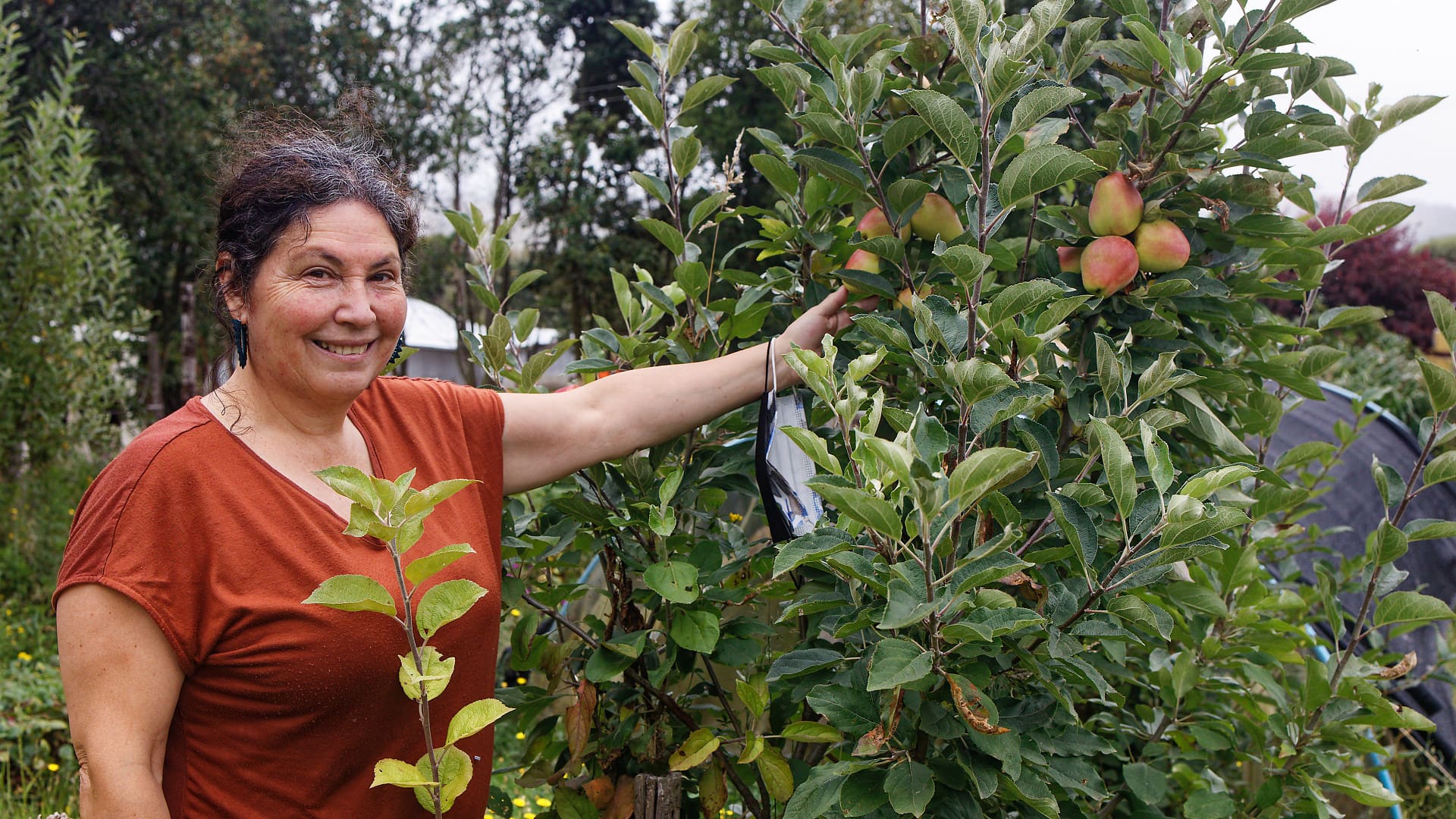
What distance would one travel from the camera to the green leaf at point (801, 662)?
4.17 ft

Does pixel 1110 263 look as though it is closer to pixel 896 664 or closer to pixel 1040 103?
pixel 1040 103

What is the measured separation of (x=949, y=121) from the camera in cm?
121

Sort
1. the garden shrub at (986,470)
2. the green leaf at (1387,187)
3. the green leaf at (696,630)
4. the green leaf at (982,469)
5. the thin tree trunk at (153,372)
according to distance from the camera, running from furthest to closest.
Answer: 1. the thin tree trunk at (153,372)
2. the green leaf at (1387,187)
3. the green leaf at (696,630)
4. the garden shrub at (986,470)
5. the green leaf at (982,469)

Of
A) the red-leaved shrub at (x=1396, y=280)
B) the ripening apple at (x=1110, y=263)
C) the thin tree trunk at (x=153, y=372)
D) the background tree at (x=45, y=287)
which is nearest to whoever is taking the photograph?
the ripening apple at (x=1110, y=263)

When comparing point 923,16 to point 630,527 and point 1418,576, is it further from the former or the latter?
point 1418,576

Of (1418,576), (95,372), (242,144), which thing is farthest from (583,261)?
(242,144)

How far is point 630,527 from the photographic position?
5.47ft

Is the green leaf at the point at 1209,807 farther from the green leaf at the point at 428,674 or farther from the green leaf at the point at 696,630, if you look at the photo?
the green leaf at the point at 428,674

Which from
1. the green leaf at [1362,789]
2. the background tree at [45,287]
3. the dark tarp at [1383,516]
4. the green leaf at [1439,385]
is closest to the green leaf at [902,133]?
the green leaf at [1439,385]

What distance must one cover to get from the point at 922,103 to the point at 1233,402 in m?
0.88

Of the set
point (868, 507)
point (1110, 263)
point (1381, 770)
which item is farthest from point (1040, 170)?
point (1381, 770)

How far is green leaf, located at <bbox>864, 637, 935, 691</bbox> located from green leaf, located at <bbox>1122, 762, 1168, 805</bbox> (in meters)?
0.75

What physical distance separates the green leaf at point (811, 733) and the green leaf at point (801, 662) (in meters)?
0.07

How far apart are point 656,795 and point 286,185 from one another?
1022 mm
